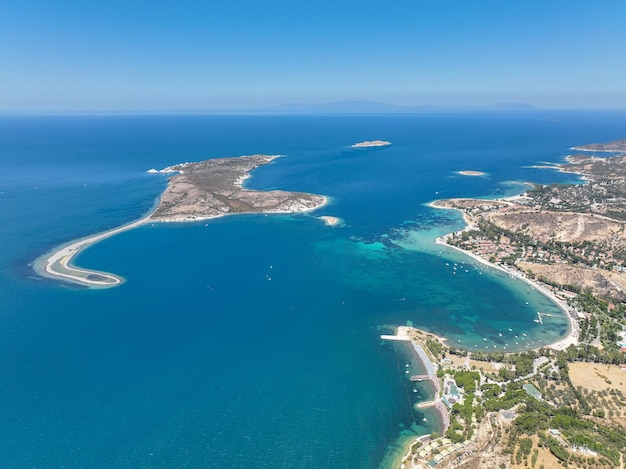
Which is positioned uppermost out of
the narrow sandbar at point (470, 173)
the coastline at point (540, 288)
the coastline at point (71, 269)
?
the narrow sandbar at point (470, 173)

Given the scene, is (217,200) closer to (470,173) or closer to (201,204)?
(201,204)

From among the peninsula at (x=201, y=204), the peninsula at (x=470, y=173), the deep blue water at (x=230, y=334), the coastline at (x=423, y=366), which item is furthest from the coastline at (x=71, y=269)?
the peninsula at (x=470, y=173)

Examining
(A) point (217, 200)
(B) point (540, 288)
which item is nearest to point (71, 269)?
(A) point (217, 200)

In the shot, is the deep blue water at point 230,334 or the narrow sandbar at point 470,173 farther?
the narrow sandbar at point 470,173

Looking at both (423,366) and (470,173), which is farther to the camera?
(470,173)

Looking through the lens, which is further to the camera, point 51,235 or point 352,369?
point 51,235

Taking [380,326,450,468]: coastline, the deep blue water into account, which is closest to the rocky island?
[380,326,450,468]: coastline

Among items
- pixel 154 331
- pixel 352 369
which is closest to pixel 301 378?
pixel 352 369

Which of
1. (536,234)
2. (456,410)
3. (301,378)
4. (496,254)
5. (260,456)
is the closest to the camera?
(260,456)

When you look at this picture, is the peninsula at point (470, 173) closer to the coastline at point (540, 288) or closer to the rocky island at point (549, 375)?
the coastline at point (540, 288)

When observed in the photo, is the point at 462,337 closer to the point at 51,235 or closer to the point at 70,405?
the point at 70,405

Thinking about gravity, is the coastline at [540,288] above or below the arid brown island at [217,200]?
below
